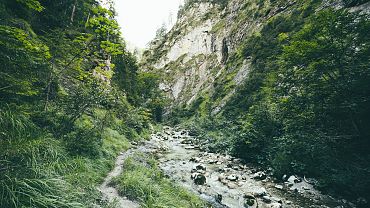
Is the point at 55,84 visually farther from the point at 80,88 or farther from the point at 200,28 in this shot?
the point at 200,28

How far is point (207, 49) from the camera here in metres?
60.8

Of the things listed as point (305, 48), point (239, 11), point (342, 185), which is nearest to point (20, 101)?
point (305, 48)

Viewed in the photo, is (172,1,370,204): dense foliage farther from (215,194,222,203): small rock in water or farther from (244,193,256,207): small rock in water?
(215,194,222,203): small rock in water

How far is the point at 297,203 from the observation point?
25.9ft

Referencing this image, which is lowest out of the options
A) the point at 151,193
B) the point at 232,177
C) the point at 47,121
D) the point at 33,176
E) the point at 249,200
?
A: the point at 249,200

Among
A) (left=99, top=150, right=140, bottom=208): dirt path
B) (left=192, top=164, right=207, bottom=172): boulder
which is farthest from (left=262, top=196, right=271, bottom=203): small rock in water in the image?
(left=99, top=150, right=140, bottom=208): dirt path

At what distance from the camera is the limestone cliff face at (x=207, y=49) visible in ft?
124

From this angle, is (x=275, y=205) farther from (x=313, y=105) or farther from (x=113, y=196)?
(x=113, y=196)

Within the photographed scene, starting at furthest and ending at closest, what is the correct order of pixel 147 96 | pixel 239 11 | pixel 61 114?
pixel 239 11, pixel 147 96, pixel 61 114

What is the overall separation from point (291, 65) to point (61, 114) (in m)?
9.96

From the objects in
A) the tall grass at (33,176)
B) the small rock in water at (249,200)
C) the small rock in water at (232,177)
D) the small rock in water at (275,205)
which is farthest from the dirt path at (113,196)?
the small rock in water at (232,177)

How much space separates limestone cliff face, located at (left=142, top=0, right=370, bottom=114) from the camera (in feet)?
124

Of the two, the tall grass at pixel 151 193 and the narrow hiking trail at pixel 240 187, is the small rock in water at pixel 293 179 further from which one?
the tall grass at pixel 151 193

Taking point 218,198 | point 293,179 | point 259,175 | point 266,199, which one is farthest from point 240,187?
point 293,179
